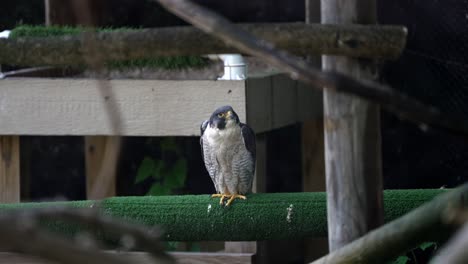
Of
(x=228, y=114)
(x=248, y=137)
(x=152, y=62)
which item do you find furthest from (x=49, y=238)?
(x=152, y=62)

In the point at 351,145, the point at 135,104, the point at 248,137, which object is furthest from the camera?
the point at 135,104

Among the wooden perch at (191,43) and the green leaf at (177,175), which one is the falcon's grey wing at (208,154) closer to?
the green leaf at (177,175)

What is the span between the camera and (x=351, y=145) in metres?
2.14

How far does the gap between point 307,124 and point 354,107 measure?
3.51 m

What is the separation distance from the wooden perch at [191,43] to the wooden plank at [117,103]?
2.34 meters

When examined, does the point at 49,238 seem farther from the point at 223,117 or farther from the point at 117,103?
the point at 117,103

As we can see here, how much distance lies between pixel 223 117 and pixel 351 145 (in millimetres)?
2048

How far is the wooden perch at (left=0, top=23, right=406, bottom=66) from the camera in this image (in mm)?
2012

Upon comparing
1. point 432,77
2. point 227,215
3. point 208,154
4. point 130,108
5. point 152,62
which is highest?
point 152,62

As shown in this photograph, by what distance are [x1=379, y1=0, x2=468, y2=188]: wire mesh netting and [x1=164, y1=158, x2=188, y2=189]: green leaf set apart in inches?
51.1

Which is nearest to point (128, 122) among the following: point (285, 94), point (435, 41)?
point (285, 94)

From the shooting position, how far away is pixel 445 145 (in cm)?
507

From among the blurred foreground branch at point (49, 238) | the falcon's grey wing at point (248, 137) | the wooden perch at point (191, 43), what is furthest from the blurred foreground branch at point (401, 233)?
the falcon's grey wing at point (248, 137)

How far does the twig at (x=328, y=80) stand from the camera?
1.47 meters
